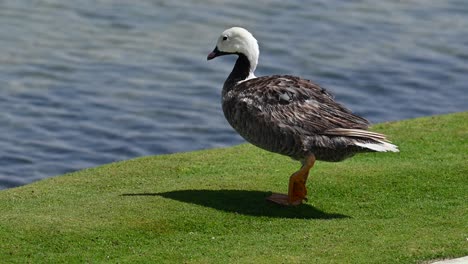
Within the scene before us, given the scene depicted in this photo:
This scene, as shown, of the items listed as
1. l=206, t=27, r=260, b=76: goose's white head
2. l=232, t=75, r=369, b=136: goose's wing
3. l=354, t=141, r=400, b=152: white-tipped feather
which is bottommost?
l=354, t=141, r=400, b=152: white-tipped feather

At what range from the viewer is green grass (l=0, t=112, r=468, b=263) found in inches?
425

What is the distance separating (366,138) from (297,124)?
80 cm

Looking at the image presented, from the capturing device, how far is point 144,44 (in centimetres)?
Result: 2508

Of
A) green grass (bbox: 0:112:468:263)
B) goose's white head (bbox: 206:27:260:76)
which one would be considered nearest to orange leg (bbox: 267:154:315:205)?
green grass (bbox: 0:112:468:263)

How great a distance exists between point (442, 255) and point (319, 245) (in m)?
1.21

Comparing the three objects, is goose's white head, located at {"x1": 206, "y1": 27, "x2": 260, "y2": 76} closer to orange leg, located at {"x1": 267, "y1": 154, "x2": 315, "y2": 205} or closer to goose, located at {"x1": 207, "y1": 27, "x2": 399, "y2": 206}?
goose, located at {"x1": 207, "y1": 27, "x2": 399, "y2": 206}

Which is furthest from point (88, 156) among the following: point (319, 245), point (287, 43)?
point (319, 245)

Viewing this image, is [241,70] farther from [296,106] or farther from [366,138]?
[366,138]

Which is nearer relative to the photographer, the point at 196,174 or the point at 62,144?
the point at 196,174

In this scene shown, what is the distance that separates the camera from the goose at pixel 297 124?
12148mm

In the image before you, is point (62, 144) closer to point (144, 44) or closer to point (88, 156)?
point (88, 156)

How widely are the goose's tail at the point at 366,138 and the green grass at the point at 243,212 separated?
2.55ft

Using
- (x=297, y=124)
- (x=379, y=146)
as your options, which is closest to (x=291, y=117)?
(x=297, y=124)

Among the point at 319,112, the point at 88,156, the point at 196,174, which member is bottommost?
the point at 88,156
